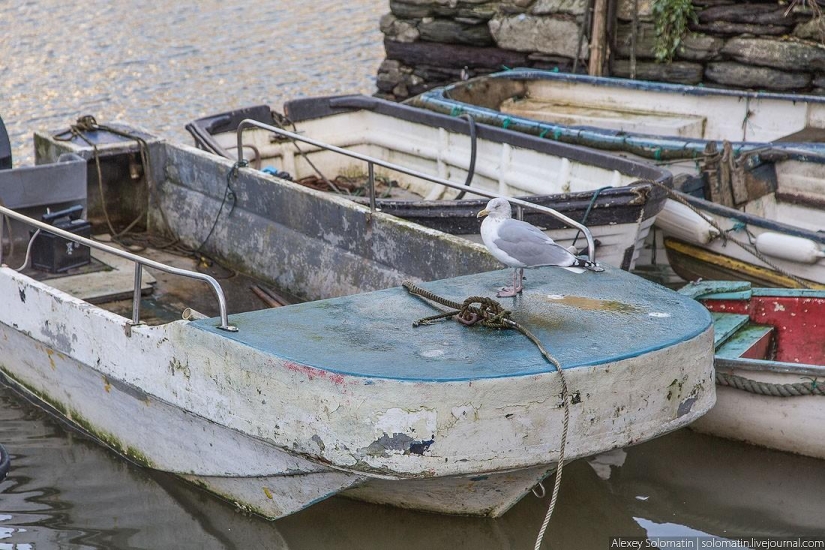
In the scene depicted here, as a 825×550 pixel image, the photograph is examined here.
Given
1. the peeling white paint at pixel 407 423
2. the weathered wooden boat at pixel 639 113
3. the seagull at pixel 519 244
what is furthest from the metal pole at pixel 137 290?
the weathered wooden boat at pixel 639 113

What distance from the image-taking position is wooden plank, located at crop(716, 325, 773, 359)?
6.70 meters

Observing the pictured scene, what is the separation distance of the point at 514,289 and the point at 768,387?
2.00 meters

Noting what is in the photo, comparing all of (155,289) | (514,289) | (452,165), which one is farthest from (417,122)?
(514,289)

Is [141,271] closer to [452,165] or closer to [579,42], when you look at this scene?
[452,165]

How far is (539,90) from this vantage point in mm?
12203

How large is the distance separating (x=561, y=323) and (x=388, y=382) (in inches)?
41.2

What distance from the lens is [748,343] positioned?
684cm

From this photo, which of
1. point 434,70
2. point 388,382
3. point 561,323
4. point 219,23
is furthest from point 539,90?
point 219,23

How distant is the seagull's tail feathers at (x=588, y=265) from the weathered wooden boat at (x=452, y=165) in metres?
1.73

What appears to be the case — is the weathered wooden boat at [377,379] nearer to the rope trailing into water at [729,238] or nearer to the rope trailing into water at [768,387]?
the rope trailing into water at [768,387]

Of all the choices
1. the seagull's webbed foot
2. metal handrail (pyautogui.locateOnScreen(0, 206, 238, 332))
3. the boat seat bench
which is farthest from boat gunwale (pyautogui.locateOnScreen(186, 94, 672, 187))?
metal handrail (pyautogui.locateOnScreen(0, 206, 238, 332))

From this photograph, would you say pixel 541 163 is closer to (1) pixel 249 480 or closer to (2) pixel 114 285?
(2) pixel 114 285

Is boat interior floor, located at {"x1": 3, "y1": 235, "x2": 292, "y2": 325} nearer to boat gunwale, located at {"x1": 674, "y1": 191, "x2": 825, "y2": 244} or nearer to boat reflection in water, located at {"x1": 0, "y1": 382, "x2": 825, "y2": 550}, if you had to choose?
boat reflection in water, located at {"x1": 0, "y1": 382, "x2": 825, "y2": 550}

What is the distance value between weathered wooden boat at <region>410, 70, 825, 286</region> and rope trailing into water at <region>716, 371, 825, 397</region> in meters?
1.88
